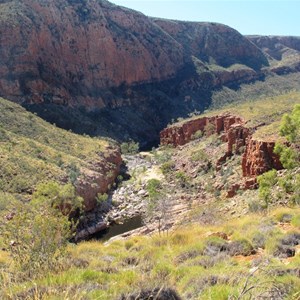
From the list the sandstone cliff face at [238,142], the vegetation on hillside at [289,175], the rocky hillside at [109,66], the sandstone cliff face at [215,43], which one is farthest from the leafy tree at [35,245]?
the sandstone cliff face at [215,43]

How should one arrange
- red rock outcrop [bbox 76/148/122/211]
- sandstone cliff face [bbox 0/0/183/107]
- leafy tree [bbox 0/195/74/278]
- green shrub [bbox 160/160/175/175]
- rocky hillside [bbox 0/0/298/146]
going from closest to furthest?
leafy tree [bbox 0/195/74/278] → red rock outcrop [bbox 76/148/122/211] → green shrub [bbox 160/160/175/175] → sandstone cliff face [bbox 0/0/183/107] → rocky hillside [bbox 0/0/298/146]

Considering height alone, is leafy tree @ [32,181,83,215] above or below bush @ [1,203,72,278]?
below

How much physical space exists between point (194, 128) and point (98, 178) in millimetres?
27096

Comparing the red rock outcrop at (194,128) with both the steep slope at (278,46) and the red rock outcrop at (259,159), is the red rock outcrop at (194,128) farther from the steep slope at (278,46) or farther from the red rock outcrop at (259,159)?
the steep slope at (278,46)

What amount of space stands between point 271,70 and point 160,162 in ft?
237

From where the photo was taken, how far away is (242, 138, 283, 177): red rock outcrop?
104ft

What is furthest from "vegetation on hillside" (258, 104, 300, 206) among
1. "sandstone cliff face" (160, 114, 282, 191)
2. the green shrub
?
the green shrub

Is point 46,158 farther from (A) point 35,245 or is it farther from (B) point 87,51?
(B) point 87,51

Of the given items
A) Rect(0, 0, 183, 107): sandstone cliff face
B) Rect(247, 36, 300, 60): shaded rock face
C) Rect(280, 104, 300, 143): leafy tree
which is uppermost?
Rect(247, 36, 300, 60): shaded rock face

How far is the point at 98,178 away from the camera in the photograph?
41.6 m

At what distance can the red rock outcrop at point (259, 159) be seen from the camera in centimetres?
3183

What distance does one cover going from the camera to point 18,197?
99.1ft

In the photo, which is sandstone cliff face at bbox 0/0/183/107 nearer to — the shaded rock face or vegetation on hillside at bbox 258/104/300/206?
vegetation on hillside at bbox 258/104/300/206

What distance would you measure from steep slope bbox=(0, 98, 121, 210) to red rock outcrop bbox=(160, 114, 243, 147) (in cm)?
1498
